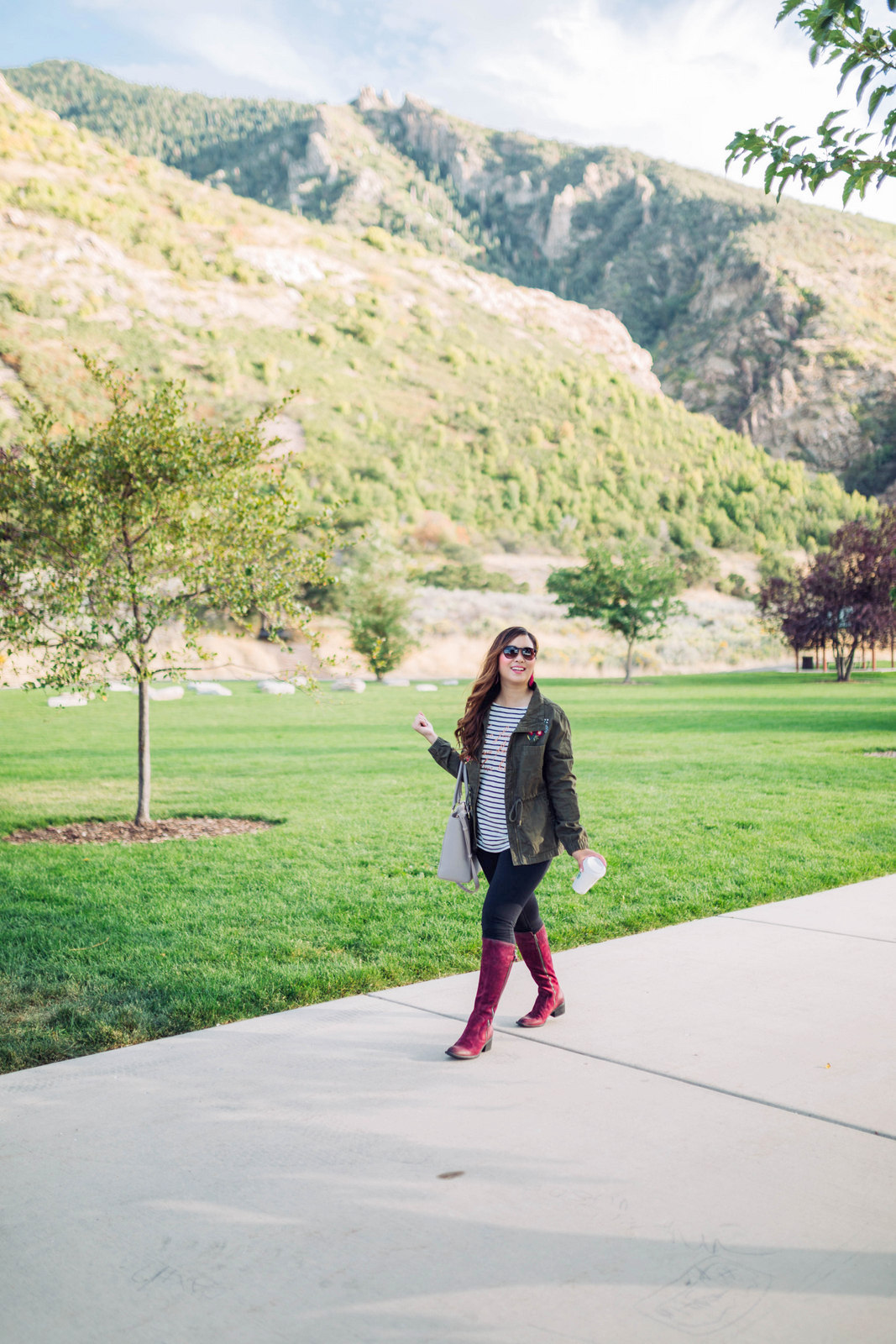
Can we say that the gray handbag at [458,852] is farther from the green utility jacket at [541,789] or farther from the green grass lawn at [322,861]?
the green grass lawn at [322,861]

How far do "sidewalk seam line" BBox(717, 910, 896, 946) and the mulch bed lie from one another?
14.7ft

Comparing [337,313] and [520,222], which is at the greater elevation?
[520,222]

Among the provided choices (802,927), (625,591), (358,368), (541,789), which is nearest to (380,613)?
(625,591)

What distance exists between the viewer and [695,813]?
384 inches


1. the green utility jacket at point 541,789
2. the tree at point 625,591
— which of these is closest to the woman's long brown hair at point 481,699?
the green utility jacket at point 541,789

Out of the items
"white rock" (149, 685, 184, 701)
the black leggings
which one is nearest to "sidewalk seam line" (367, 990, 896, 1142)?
the black leggings

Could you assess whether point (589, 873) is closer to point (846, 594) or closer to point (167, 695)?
point (167, 695)

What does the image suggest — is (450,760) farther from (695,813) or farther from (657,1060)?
(695,813)

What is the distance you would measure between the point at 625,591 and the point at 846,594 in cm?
753

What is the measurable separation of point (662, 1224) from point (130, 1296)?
1323 millimetres

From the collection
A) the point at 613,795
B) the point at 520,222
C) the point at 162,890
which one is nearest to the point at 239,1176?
the point at 162,890

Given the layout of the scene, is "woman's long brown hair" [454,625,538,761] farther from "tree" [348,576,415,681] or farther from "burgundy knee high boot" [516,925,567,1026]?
"tree" [348,576,415,681]

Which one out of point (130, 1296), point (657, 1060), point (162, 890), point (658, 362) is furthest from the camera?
point (658, 362)

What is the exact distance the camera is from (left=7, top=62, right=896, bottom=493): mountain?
305ft
